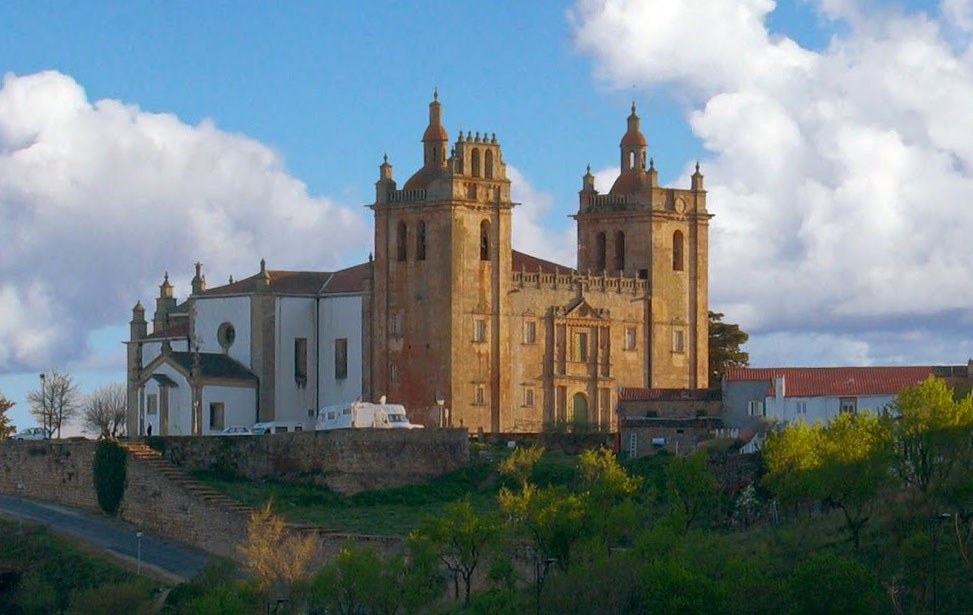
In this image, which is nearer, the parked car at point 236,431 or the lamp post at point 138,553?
the lamp post at point 138,553

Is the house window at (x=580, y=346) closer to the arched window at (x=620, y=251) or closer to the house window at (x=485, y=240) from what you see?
the arched window at (x=620, y=251)

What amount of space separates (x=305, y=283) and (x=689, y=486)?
23.9 metres

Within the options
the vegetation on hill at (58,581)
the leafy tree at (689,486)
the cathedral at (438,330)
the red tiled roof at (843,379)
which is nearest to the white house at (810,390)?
the red tiled roof at (843,379)

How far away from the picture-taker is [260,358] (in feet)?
287

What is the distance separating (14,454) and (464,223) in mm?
15523

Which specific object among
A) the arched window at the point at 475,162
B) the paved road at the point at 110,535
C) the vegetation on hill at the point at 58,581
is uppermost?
the arched window at the point at 475,162

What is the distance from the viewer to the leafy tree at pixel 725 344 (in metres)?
98.8

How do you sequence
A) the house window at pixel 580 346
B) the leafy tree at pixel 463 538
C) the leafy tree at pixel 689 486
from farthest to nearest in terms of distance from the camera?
the house window at pixel 580 346 → the leafy tree at pixel 689 486 → the leafy tree at pixel 463 538

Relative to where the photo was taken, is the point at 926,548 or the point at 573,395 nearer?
the point at 926,548

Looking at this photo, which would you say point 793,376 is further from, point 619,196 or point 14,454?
point 14,454

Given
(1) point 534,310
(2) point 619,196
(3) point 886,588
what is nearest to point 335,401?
(1) point 534,310

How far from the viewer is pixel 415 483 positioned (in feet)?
260

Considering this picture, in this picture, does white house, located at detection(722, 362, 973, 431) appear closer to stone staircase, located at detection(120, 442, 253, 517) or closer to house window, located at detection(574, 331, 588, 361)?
house window, located at detection(574, 331, 588, 361)

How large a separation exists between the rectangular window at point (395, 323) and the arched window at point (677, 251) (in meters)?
11.3
